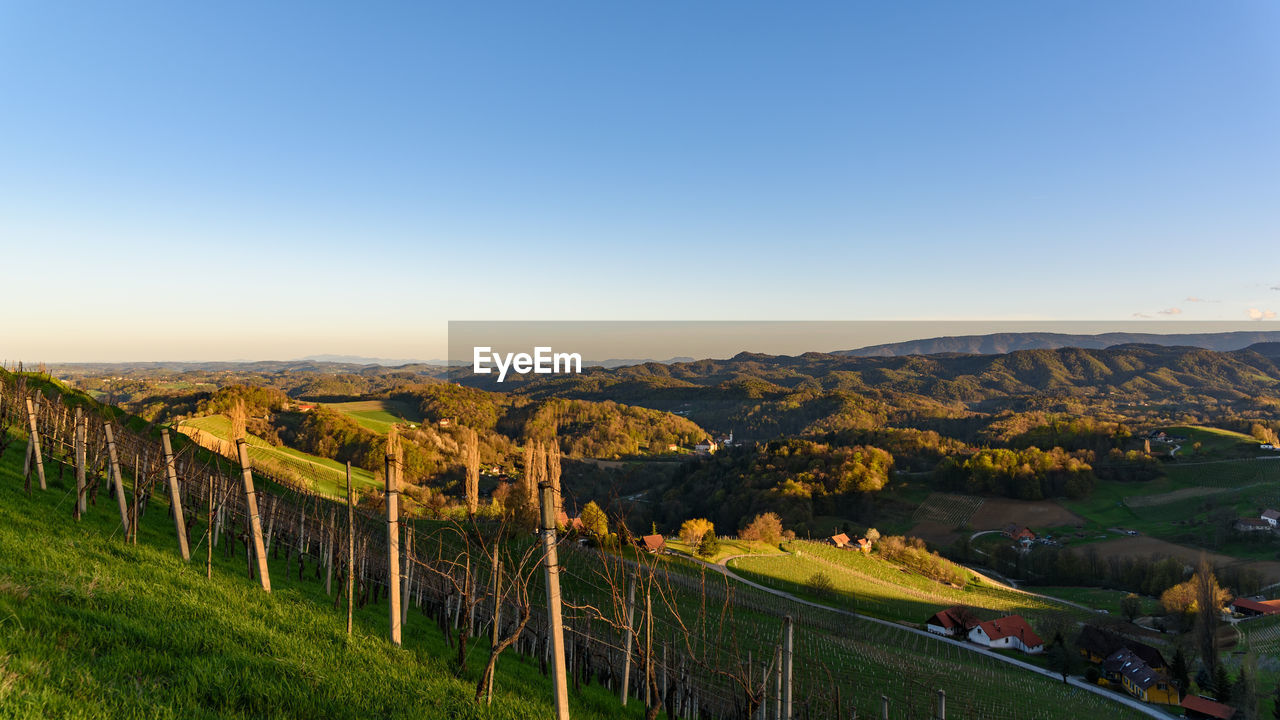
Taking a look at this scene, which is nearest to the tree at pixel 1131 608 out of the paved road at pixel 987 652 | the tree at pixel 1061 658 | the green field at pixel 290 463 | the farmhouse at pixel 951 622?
the tree at pixel 1061 658

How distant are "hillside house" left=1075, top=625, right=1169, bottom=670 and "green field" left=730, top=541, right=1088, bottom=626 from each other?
11.3 meters

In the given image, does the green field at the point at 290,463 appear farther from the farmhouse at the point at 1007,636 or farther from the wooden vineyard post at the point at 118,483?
the farmhouse at the point at 1007,636

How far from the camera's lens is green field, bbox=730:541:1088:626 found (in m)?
53.6

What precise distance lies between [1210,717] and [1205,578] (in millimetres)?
17619

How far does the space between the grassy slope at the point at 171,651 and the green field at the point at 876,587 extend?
52.6 metres

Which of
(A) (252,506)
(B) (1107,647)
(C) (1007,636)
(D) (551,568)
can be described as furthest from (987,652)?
(A) (252,506)

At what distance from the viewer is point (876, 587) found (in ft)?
194

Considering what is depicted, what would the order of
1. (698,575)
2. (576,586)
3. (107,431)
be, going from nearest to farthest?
1. (107,431)
2. (576,586)
3. (698,575)

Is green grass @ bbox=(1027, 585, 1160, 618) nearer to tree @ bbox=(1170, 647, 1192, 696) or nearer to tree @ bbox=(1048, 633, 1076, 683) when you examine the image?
tree @ bbox=(1048, 633, 1076, 683)

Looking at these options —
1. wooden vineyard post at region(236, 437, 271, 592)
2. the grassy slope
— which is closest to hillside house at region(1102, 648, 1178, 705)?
the grassy slope

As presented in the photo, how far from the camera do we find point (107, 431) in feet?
34.5

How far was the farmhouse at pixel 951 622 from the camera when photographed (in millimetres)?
48625

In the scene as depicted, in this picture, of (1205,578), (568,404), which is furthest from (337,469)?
(568,404)

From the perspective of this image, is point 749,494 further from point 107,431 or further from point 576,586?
point 107,431
